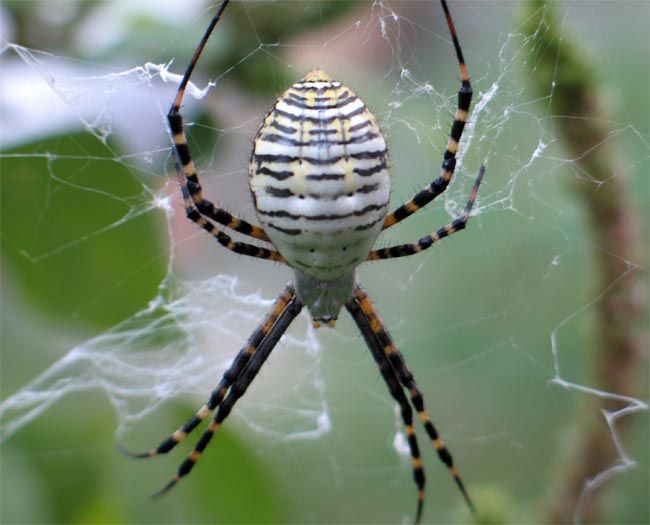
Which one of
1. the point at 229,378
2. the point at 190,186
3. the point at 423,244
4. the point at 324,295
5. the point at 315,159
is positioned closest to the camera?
the point at 315,159

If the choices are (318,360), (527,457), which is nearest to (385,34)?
(318,360)

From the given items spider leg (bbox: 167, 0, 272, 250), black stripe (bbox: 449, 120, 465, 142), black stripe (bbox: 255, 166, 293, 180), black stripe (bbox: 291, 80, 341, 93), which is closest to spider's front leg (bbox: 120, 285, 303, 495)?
spider leg (bbox: 167, 0, 272, 250)

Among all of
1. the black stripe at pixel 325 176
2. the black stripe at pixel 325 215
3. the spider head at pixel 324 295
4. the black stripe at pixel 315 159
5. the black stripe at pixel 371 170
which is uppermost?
the black stripe at pixel 315 159

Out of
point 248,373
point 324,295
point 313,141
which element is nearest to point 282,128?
point 313,141

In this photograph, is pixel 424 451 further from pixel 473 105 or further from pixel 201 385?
pixel 473 105

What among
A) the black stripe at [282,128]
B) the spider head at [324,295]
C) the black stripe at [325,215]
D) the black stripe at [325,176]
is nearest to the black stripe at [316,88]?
the black stripe at [282,128]

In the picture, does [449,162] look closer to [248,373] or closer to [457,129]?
[457,129]

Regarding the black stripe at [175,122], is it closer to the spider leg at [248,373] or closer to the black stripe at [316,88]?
the black stripe at [316,88]
